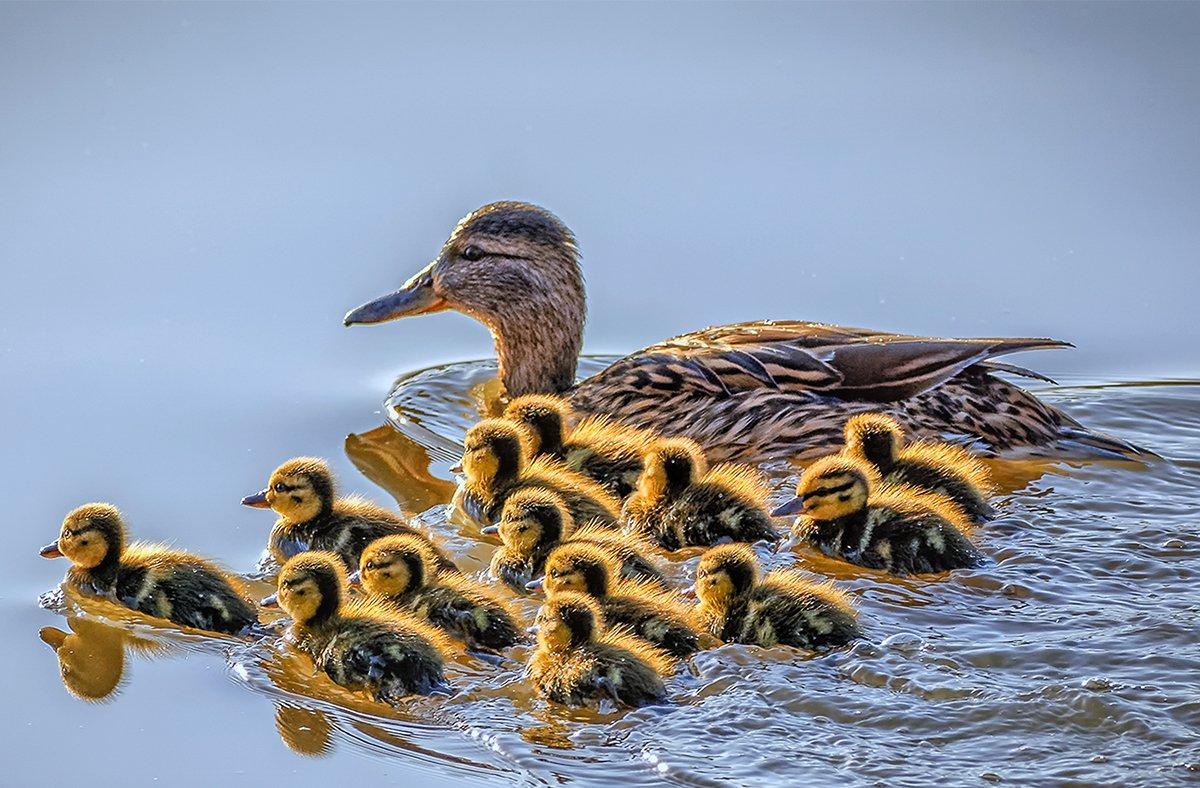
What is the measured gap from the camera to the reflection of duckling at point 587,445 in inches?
245

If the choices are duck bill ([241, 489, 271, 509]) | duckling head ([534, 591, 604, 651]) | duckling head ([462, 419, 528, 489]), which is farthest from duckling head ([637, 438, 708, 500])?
duck bill ([241, 489, 271, 509])

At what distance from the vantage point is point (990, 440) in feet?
21.3

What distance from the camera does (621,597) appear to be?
5.15m

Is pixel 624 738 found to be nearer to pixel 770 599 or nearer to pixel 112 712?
pixel 770 599

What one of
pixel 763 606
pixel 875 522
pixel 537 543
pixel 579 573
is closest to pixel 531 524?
pixel 537 543

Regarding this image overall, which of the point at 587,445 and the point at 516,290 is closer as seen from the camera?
the point at 587,445

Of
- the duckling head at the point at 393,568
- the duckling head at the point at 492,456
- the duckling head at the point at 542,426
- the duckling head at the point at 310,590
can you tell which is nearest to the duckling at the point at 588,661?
the duckling head at the point at 393,568

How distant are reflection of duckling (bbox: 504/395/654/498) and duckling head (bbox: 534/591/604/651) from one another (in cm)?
133

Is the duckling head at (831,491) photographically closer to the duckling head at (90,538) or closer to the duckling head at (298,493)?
the duckling head at (298,493)

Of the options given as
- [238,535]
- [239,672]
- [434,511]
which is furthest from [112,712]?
[434,511]

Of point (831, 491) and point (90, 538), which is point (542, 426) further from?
point (90, 538)

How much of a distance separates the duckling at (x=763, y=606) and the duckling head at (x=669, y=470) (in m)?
0.61

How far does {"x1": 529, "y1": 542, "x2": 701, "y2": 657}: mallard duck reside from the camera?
504cm

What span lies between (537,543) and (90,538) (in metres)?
1.23
